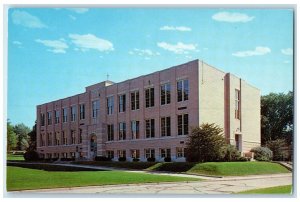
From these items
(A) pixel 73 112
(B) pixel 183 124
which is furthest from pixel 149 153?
(A) pixel 73 112

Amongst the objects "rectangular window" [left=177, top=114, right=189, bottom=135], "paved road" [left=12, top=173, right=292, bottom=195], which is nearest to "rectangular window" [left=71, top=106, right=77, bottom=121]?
"rectangular window" [left=177, top=114, right=189, bottom=135]

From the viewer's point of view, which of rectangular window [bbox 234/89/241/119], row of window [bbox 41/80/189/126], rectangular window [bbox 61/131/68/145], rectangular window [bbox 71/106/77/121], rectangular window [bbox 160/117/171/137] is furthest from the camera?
rectangular window [bbox 61/131/68/145]

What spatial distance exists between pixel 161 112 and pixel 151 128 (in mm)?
2212

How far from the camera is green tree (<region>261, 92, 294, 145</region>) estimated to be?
86.2 feet

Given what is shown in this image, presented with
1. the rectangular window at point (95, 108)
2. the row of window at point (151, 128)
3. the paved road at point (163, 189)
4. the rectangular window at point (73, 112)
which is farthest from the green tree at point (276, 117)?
the rectangular window at point (73, 112)

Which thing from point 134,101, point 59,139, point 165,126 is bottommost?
point 59,139

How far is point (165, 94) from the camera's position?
37.4 meters

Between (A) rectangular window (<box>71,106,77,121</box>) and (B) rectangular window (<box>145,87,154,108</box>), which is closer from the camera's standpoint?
(B) rectangular window (<box>145,87,154,108</box>)

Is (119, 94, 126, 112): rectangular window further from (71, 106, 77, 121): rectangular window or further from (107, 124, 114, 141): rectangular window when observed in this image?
(71, 106, 77, 121): rectangular window

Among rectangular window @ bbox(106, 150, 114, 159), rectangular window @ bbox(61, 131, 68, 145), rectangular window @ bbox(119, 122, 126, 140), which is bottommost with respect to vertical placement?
rectangular window @ bbox(106, 150, 114, 159)

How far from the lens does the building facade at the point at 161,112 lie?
34.5 metres

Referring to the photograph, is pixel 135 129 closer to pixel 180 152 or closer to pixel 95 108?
pixel 180 152
